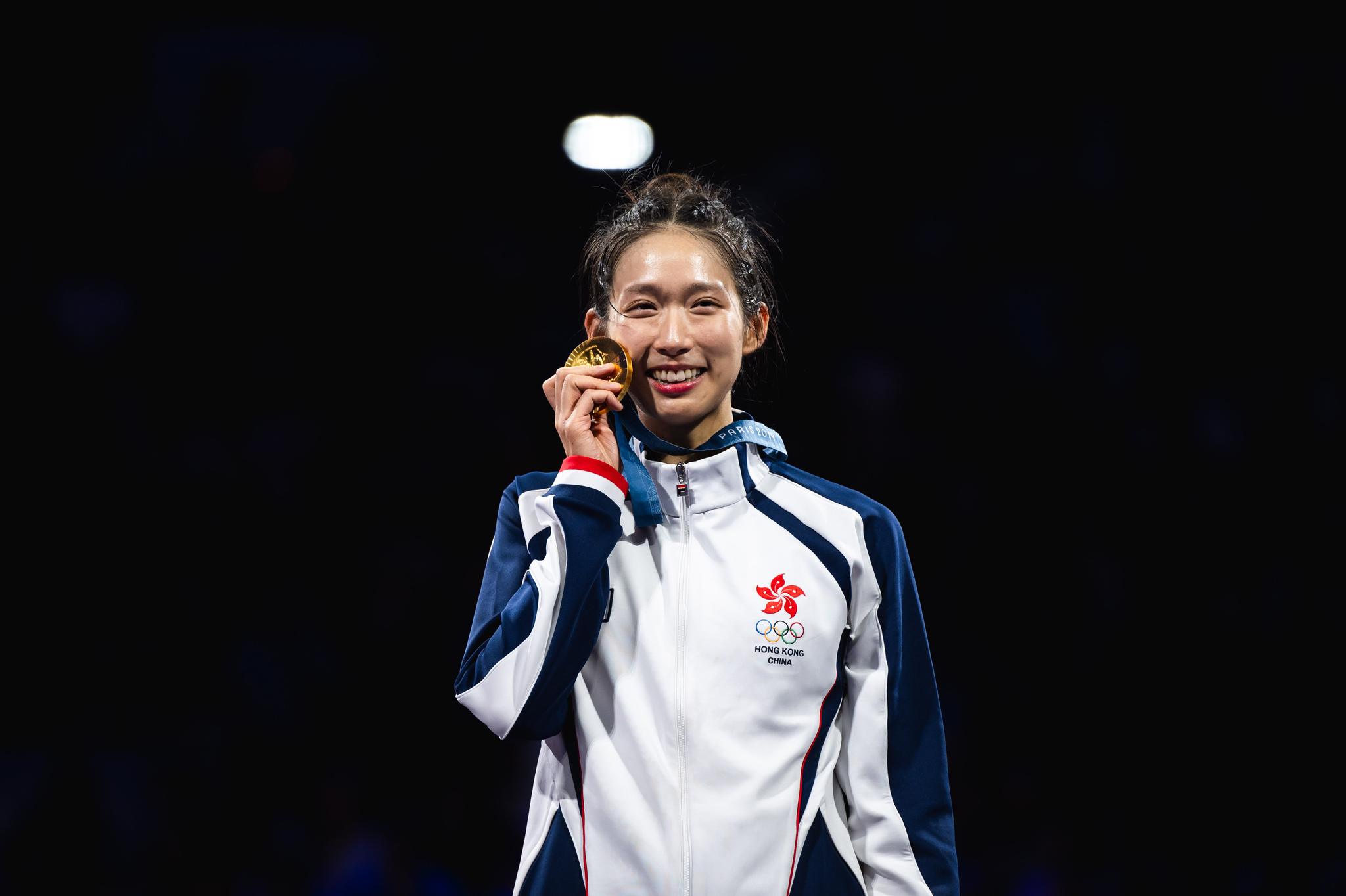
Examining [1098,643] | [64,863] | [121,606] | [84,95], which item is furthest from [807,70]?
[64,863]

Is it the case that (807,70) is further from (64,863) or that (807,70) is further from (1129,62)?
(64,863)

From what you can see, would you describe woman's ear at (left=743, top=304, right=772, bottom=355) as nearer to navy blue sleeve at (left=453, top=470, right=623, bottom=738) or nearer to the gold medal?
the gold medal

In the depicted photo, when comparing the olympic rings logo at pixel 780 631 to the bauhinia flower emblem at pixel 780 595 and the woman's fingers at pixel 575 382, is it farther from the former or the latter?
the woman's fingers at pixel 575 382

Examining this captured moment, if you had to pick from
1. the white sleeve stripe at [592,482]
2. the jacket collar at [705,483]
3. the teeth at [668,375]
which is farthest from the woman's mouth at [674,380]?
the white sleeve stripe at [592,482]

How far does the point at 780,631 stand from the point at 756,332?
0.51m

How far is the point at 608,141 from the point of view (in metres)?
4.43

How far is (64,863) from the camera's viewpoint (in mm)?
3297

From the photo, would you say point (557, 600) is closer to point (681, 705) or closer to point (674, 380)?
point (681, 705)

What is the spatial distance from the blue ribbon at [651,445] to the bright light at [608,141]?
2898mm

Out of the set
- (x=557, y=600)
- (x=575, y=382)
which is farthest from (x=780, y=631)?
(x=575, y=382)

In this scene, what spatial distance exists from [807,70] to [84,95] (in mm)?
2914

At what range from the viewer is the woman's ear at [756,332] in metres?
1.75

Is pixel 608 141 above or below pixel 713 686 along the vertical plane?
above

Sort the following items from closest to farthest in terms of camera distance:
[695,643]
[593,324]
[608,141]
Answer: [695,643]
[593,324]
[608,141]
